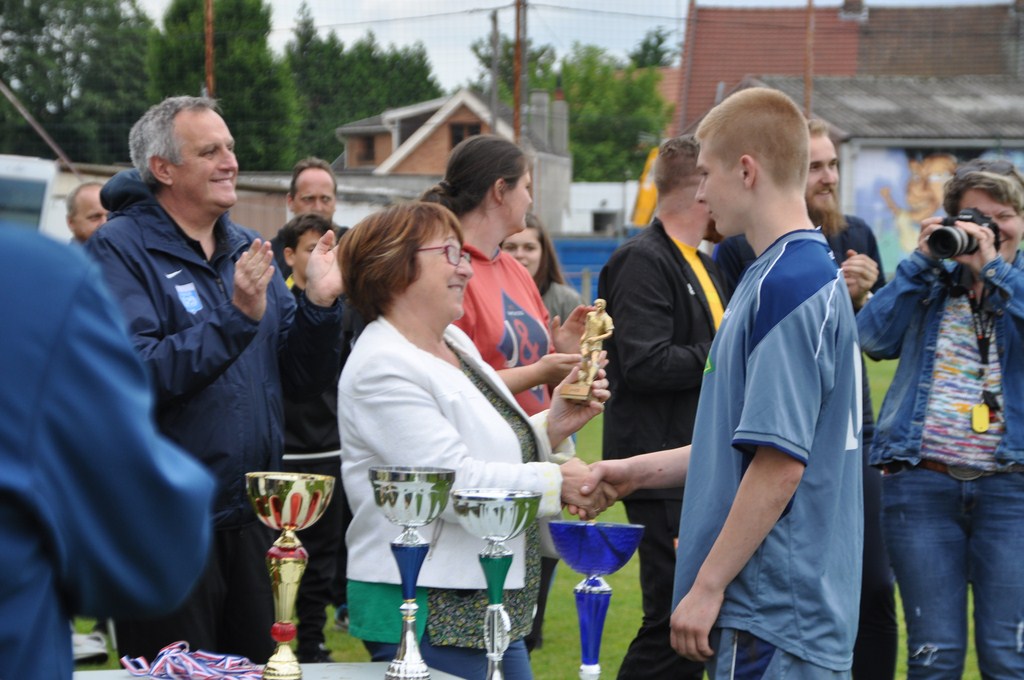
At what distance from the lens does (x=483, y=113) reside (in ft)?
95.1

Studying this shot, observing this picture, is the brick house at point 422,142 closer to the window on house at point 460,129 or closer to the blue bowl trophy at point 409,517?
the window on house at point 460,129

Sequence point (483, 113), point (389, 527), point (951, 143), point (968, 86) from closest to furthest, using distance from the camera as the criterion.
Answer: point (389, 527) < point (483, 113) < point (951, 143) < point (968, 86)

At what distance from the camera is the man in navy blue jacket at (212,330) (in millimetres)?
3625

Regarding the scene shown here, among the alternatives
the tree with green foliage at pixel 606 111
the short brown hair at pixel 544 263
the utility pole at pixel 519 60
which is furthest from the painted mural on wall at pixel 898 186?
the short brown hair at pixel 544 263

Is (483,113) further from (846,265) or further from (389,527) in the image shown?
(389,527)

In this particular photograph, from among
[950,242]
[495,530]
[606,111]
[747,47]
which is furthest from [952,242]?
[606,111]

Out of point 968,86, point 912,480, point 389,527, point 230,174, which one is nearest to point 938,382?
point 912,480

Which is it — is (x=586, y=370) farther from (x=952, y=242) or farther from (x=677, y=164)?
(x=677, y=164)

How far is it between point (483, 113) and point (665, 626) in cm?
2542

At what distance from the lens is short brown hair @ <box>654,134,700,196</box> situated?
4750 mm

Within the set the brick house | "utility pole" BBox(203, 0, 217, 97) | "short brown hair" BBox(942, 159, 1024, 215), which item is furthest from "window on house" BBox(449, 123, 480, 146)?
"short brown hair" BBox(942, 159, 1024, 215)

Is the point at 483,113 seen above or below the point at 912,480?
above

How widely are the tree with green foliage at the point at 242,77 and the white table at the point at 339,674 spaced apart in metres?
17.0

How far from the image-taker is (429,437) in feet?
9.98
